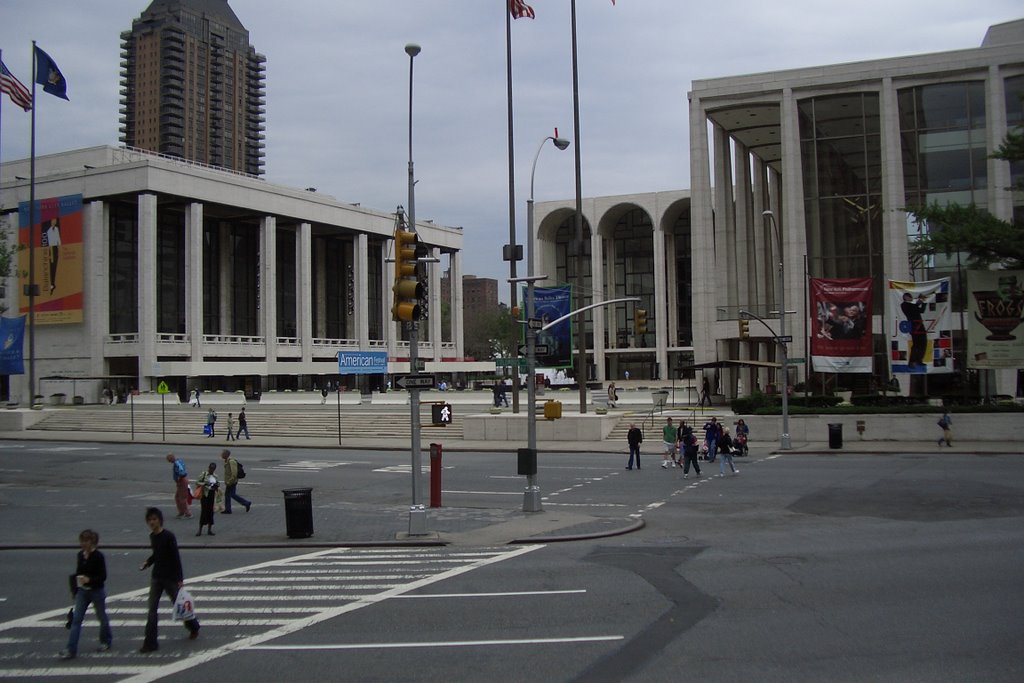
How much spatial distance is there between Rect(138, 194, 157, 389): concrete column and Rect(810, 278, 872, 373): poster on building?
6487 centimetres

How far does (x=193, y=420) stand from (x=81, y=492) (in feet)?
102

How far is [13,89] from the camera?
36031mm

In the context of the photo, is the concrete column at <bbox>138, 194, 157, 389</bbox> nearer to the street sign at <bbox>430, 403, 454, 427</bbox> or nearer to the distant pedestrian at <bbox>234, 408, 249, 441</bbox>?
the distant pedestrian at <bbox>234, 408, 249, 441</bbox>

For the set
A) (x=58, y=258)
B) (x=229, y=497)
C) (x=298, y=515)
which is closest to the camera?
(x=298, y=515)

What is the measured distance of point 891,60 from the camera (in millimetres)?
57719

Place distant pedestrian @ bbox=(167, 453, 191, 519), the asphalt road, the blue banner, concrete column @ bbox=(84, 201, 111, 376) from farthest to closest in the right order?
concrete column @ bbox=(84, 201, 111, 376) < the blue banner < distant pedestrian @ bbox=(167, 453, 191, 519) < the asphalt road

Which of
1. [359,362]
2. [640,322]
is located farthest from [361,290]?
[640,322]

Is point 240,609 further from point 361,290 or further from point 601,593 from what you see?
point 361,290

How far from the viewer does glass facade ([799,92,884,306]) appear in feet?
196

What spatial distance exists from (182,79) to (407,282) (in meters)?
189

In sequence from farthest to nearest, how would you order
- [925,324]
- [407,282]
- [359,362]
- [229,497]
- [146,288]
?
[146,288], [359,362], [925,324], [229,497], [407,282]

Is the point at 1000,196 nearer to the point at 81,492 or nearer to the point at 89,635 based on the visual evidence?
the point at 81,492

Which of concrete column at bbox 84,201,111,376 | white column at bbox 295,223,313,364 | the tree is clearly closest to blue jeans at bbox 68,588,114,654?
the tree

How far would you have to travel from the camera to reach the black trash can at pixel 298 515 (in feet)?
60.6
